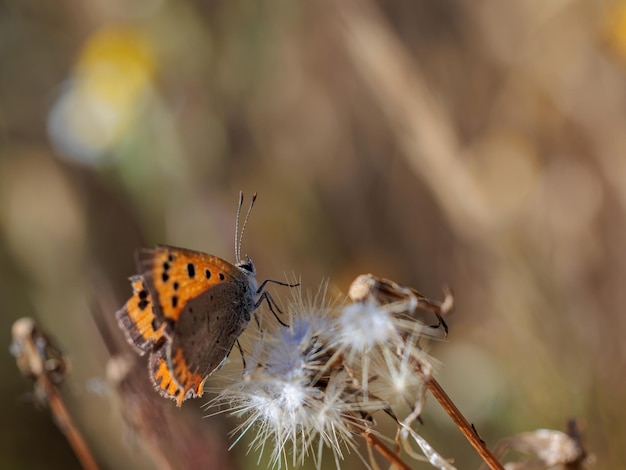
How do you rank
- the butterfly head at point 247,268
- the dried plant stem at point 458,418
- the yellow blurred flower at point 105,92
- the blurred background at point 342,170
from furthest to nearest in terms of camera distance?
the yellow blurred flower at point 105,92 < the blurred background at point 342,170 < the butterfly head at point 247,268 < the dried plant stem at point 458,418

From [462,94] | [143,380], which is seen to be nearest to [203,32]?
[462,94]

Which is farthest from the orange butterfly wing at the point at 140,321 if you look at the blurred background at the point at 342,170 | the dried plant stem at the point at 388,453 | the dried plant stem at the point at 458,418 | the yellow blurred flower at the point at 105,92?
the yellow blurred flower at the point at 105,92

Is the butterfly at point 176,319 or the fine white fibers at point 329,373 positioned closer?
the fine white fibers at point 329,373

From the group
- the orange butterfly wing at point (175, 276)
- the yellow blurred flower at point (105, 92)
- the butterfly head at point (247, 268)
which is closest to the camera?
the orange butterfly wing at point (175, 276)

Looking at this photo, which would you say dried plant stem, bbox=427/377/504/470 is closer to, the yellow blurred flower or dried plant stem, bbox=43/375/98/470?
dried plant stem, bbox=43/375/98/470

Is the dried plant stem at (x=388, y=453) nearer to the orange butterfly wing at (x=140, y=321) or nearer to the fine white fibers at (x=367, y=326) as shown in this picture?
the fine white fibers at (x=367, y=326)

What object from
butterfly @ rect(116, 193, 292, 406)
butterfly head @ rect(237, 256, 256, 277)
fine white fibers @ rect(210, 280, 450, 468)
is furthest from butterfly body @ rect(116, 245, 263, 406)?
butterfly head @ rect(237, 256, 256, 277)

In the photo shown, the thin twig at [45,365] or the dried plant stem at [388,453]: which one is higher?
the thin twig at [45,365]

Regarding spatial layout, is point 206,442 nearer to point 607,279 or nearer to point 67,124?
point 607,279
